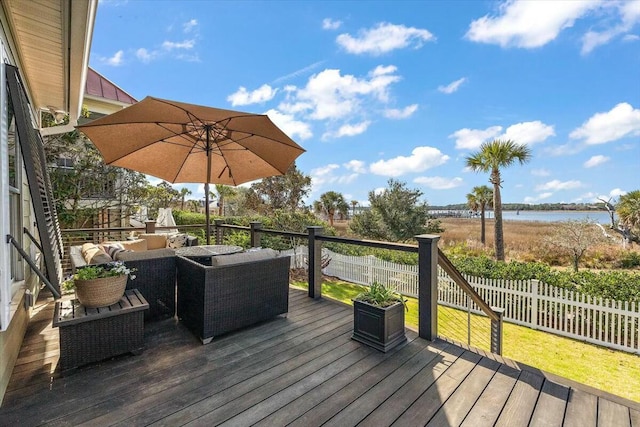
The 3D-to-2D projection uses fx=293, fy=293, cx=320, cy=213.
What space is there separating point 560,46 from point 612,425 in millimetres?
15427

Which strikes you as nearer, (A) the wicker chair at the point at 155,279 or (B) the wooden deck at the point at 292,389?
(B) the wooden deck at the point at 292,389

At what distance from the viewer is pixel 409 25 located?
8992 millimetres

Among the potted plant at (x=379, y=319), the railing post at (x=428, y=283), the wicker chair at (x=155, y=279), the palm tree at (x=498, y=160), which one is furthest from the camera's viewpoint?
the palm tree at (x=498, y=160)

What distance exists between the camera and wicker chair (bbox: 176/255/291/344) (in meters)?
2.73

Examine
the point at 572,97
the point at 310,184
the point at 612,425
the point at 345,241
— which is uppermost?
the point at 572,97

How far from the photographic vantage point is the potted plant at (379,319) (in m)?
2.64

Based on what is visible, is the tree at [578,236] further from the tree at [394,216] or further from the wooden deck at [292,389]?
the wooden deck at [292,389]

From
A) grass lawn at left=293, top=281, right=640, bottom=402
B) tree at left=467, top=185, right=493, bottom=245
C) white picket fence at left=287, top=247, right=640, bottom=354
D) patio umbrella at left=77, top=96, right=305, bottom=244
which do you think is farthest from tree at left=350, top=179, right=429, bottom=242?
patio umbrella at left=77, top=96, right=305, bottom=244

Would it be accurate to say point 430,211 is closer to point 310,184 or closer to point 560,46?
point 310,184

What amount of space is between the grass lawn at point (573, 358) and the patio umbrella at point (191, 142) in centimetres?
250

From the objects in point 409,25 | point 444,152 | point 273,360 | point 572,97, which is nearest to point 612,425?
point 273,360

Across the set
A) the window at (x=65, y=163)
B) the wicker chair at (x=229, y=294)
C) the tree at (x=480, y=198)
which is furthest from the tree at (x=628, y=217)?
the window at (x=65, y=163)

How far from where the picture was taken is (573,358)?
17.6 feet

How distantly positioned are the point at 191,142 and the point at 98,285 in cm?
248
